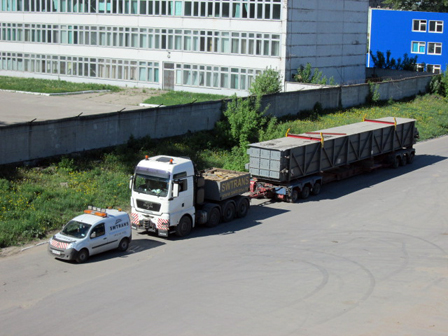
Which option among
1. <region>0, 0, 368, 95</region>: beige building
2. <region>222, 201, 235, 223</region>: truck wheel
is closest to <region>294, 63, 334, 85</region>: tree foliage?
<region>0, 0, 368, 95</region>: beige building

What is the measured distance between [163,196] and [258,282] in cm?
516

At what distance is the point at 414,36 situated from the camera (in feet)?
240

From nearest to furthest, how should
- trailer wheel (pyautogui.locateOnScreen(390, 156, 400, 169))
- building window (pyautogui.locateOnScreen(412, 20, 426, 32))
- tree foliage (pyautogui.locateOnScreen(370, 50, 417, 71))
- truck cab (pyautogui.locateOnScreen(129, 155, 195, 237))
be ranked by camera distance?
truck cab (pyautogui.locateOnScreen(129, 155, 195, 237)) < trailer wheel (pyautogui.locateOnScreen(390, 156, 400, 169)) < tree foliage (pyautogui.locateOnScreen(370, 50, 417, 71)) < building window (pyautogui.locateOnScreen(412, 20, 426, 32))

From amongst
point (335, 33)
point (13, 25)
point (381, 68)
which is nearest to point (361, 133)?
point (335, 33)

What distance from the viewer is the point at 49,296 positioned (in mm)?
16406

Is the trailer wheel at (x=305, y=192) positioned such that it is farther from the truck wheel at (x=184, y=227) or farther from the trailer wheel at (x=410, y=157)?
the trailer wheel at (x=410, y=157)

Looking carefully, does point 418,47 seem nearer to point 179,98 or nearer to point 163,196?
point 179,98

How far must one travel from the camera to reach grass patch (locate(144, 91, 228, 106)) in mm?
48688

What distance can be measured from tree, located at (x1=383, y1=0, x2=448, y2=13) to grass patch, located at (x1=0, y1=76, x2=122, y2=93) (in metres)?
47.4

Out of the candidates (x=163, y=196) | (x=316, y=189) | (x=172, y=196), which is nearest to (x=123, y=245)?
(x=163, y=196)

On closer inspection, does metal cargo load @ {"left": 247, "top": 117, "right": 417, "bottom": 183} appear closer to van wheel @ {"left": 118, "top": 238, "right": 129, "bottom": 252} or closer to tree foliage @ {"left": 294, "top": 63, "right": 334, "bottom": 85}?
van wheel @ {"left": 118, "top": 238, "right": 129, "bottom": 252}

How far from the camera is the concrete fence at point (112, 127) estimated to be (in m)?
26.3

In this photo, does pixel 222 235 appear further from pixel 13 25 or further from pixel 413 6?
pixel 413 6

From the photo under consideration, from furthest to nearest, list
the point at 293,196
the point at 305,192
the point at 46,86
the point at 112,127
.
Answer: the point at 46,86, the point at 112,127, the point at 305,192, the point at 293,196
